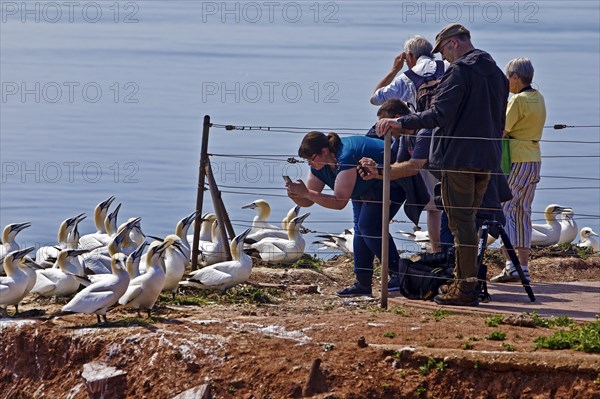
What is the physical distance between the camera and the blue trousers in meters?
12.8

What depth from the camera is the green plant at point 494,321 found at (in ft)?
36.2

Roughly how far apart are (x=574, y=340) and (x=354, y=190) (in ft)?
10.2

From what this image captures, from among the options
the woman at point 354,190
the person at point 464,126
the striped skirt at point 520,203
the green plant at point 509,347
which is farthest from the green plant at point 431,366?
the striped skirt at point 520,203

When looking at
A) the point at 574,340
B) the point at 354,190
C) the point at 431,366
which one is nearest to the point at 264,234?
the point at 354,190

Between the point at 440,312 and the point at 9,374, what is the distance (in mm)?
3546

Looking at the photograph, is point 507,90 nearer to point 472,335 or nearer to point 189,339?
point 472,335

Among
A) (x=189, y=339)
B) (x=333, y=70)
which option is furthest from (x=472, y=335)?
(x=333, y=70)

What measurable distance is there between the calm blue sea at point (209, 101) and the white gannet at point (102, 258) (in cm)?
141

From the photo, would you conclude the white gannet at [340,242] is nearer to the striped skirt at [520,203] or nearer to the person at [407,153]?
the striped skirt at [520,203]

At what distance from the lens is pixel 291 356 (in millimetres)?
10516

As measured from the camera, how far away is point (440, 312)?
11.7 metres

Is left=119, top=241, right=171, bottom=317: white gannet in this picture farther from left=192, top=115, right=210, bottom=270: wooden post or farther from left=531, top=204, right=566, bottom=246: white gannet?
left=531, top=204, right=566, bottom=246: white gannet

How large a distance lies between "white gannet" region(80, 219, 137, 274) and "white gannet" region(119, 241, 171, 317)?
1342mm

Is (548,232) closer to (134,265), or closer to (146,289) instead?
(134,265)
